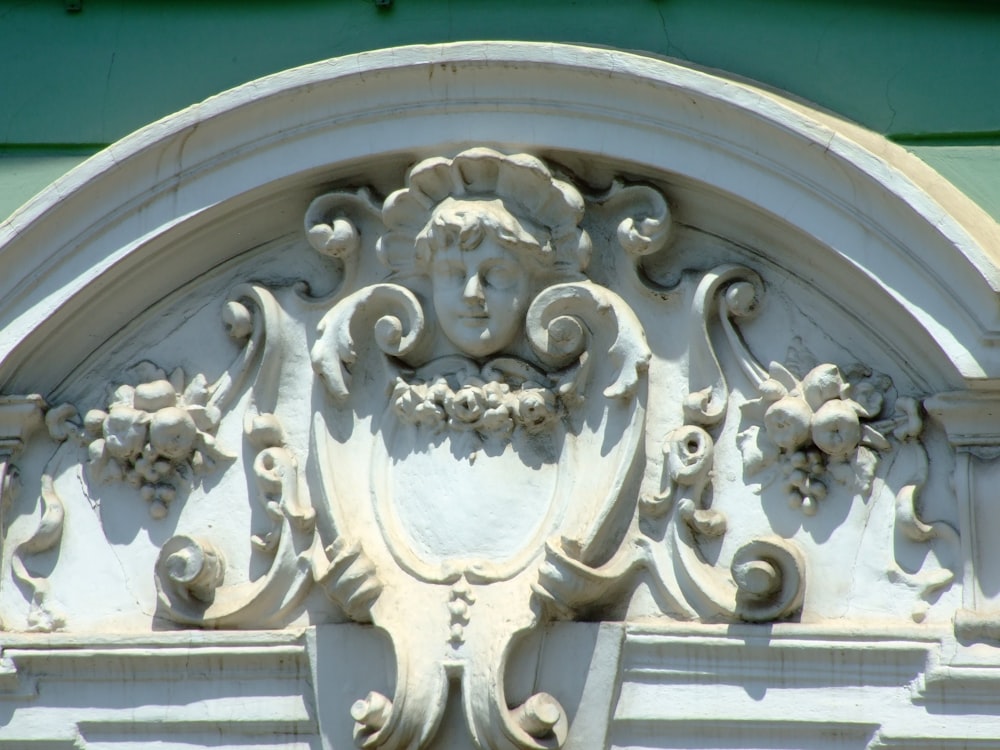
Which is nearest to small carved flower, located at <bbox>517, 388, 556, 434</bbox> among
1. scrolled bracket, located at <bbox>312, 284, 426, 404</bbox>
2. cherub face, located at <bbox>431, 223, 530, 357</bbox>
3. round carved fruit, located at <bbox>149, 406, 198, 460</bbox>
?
cherub face, located at <bbox>431, 223, 530, 357</bbox>

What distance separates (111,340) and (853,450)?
1671mm

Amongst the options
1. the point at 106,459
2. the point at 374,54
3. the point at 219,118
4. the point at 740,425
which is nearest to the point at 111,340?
the point at 106,459

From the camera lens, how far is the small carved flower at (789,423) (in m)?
4.55

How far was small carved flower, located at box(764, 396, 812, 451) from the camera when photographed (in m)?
4.55

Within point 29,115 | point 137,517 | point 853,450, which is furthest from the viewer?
point 29,115

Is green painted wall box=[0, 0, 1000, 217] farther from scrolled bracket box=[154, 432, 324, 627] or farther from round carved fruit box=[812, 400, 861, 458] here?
scrolled bracket box=[154, 432, 324, 627]

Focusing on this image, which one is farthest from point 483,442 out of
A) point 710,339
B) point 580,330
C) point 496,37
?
point 496,37

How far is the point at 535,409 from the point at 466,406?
5.8 inches

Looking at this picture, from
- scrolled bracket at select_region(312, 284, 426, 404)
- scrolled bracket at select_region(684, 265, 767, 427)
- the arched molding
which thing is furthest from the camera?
scrolled bracket at select_region(312, 284, 426, 404)

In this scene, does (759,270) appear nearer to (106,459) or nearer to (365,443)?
(365,443)

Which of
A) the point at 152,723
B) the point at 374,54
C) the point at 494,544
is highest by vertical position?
the point at 374,54

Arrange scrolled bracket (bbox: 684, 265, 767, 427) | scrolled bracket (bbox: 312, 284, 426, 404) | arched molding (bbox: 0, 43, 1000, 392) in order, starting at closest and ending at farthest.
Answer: arched molding (bbox: 0, 43, 1000, 392), scrolled bracket (bbox: 684, 265, 767, 427), scrolled bracket (bbox: 312, 284, 426, 404)

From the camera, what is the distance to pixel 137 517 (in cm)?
486

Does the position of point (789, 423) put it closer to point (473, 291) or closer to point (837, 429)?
point (837, 429)
